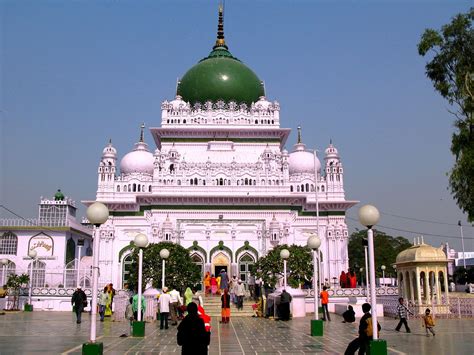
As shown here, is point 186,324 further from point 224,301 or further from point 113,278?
point 113,278

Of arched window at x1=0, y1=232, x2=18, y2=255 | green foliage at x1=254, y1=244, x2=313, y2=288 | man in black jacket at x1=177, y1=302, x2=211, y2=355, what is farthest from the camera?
arched window at x1=0, y1=232, x2=18, y2=255

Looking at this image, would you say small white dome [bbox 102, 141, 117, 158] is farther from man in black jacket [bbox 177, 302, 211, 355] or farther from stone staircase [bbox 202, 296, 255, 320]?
man in black jacket [bbox 177, 302, 211, 355]

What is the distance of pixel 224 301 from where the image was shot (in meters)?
19.7

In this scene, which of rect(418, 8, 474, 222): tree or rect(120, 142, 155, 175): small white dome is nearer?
rect(418, 8, 474, 222): tree

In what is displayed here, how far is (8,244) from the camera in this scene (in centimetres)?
4931

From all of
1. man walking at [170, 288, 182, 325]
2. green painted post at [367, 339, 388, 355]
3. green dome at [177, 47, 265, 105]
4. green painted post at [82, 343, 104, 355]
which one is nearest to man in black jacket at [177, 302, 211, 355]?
green painted post at [82, 343, 104, 355]

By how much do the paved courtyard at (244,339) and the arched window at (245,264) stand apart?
789 inches

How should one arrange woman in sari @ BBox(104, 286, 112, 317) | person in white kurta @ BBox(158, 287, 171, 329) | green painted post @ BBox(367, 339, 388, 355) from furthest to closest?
woman in sari @ BBox(104, 286, 112, 317)
person in white kurta @ BBox(158, 287, 171, 329)
green painted post @ BBox(367, 339, 388, 355)

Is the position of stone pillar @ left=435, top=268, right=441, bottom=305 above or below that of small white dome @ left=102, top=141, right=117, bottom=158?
below

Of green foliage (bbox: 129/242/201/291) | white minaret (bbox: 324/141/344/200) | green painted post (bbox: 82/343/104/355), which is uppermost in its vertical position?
white minaret (bbox: 324/141/344/200)

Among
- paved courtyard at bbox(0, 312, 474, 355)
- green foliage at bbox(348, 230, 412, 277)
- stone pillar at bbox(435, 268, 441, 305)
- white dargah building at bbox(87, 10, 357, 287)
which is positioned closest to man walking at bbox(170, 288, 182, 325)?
paved courtyard at bbox(0, 312, 474, 355)

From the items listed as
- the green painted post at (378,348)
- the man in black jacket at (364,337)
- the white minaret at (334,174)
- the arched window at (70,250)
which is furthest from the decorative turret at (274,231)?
the green painted post at (378,348)

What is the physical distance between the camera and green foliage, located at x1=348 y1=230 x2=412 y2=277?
60.3 metres

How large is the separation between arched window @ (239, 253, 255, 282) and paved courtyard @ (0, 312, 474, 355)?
20.0 metres
